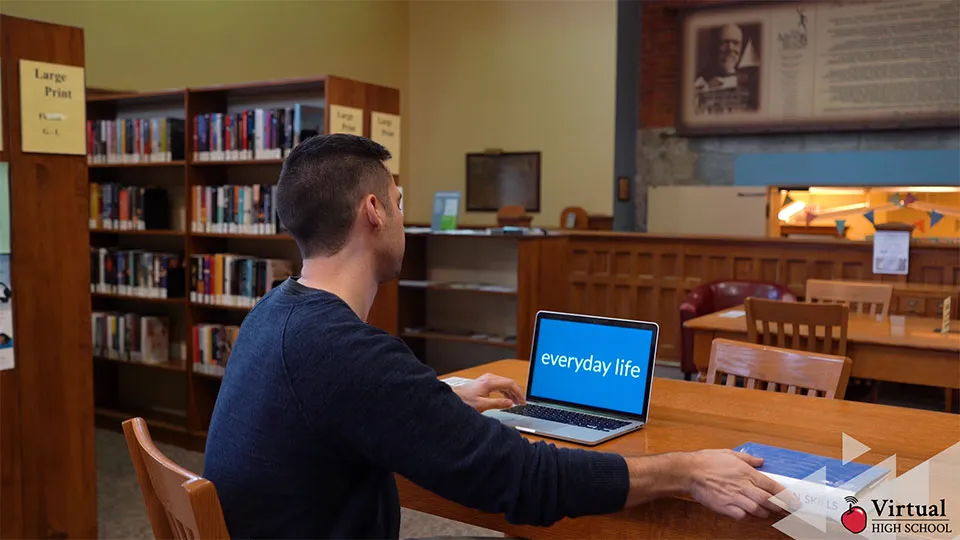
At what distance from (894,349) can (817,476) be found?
2.37m

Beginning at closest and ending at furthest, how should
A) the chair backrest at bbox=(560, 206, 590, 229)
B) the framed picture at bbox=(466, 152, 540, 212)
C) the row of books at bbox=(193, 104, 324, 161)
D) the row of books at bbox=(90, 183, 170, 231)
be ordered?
the row of books at bbox=(193, 104, 324, 161)
the row of books at bbox=(90, 183, 170, 231)
the chair backrest at bbox=(560, 206, 590, 229)
the framed picture at bbox=(466, 152, 540, 212)

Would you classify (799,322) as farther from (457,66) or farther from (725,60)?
(457,66)

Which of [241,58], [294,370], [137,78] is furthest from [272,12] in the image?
[294,370]

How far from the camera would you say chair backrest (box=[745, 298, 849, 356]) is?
360cm

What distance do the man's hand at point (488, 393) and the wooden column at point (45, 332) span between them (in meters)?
1.88

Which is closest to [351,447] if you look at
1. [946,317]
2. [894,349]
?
[894,349]

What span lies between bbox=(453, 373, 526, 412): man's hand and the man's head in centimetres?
62

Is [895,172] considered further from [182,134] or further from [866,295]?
[182,134]

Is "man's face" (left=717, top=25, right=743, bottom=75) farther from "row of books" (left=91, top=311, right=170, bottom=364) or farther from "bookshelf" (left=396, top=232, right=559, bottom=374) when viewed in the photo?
"row of books" (left=91, top=311, right=170, bottom=364)

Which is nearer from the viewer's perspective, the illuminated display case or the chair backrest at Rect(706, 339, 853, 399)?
the chair backrest at Rect(706, 339, 853, 399)

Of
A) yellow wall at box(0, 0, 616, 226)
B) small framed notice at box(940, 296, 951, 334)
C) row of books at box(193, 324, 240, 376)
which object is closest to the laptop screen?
small framed notice at box(940, 296, 951, 334)

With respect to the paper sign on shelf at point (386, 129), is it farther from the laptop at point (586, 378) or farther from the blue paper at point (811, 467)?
the blue paper at point (811, 467)

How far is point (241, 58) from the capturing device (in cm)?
818

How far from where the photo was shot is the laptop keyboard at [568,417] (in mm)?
Answer: 1911
